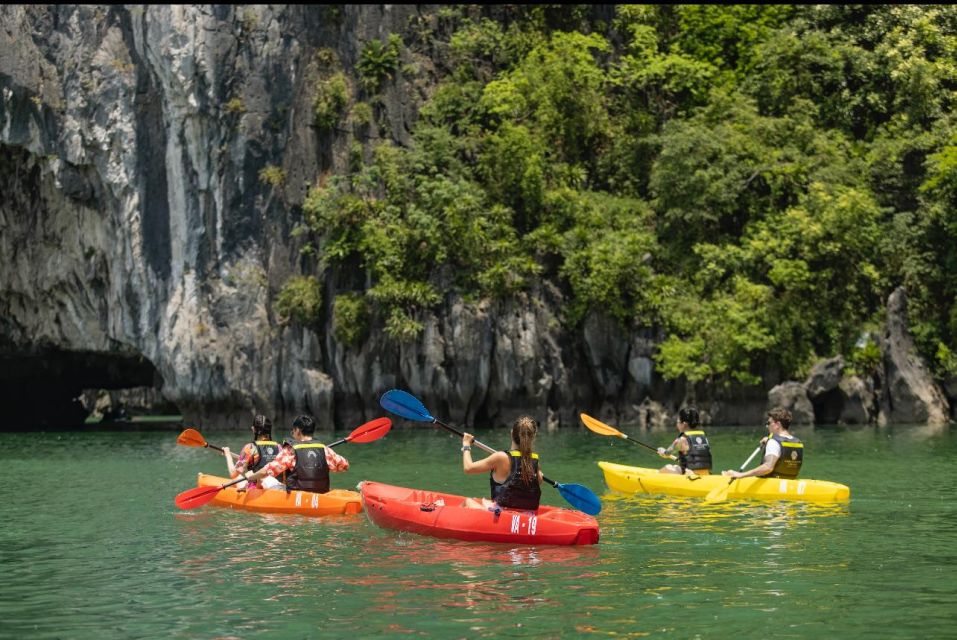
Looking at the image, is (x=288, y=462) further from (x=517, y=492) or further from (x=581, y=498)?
(x=517, y=492)

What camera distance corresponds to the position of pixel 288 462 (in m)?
16.2

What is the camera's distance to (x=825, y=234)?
3456 centimetres

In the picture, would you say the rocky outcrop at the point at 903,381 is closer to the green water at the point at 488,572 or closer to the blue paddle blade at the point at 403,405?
the green water at the point at 488,572

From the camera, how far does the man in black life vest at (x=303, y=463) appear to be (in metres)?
16.0

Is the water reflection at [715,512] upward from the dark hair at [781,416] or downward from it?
downward

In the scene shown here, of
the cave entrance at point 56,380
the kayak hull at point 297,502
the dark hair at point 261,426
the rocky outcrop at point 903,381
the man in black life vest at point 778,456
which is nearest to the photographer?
the kayak hull at point 297,502

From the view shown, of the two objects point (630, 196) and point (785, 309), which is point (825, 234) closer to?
point (785, 309)

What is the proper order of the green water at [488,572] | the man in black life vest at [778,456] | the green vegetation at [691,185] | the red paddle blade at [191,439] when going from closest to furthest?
the green water at [488,572] < the man in black life vest at [778,456] < the red paddle blade at [191,439] < the green vegetation at [691,185]

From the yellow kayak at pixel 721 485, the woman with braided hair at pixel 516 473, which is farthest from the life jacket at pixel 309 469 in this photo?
the yellow kayak at pixel 721 485

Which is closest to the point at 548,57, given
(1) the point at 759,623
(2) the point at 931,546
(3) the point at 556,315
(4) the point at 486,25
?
(4) the point at 486,25

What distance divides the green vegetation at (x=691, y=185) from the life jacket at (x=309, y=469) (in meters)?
19.1

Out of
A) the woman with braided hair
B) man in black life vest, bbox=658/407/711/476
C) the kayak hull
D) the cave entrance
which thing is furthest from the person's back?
the cave entrance

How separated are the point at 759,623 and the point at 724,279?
90.9 ft

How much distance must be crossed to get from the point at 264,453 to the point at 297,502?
119 centimetres
